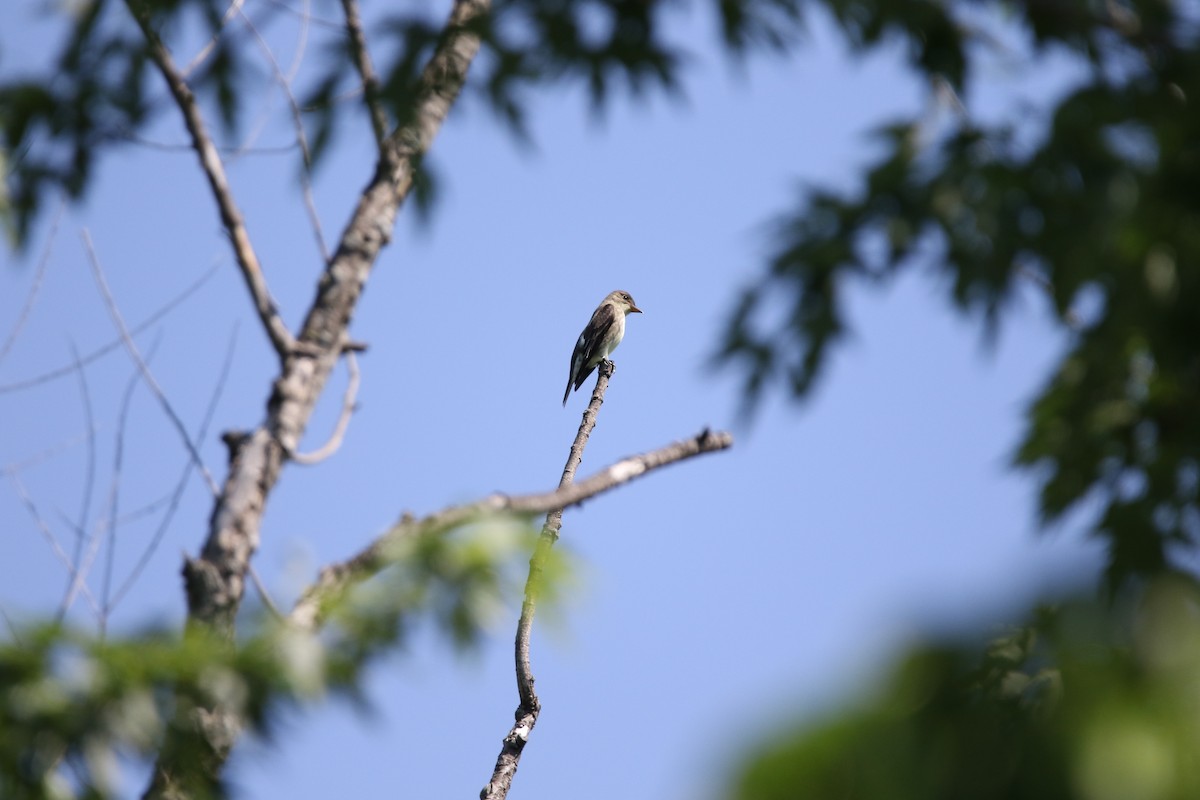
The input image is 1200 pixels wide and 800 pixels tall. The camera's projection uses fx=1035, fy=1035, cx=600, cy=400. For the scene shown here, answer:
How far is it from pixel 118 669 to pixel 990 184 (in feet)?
7.51

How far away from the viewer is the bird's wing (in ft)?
44.8

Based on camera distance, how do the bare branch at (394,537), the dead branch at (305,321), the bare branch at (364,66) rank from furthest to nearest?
1. the bare branch at (364,66)
2. the dead branch at (305,321)
3. the bare branch at (394,537)

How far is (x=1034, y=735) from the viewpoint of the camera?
1.35 m

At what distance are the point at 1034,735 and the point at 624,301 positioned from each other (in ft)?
44.0

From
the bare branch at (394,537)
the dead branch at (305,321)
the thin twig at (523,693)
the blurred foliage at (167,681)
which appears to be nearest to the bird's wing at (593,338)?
the thin twig at (523,693)

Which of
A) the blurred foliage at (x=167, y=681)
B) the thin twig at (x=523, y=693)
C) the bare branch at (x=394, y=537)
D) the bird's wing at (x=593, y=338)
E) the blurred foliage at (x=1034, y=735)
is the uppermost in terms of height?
the bird's wing at (x=593, y=338)

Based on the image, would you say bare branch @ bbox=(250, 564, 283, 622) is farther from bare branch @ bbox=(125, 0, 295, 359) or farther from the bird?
the bird

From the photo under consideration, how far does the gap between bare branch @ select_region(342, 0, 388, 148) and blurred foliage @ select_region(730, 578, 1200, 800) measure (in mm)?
2295

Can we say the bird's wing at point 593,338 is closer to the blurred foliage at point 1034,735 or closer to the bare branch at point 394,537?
the bare branch at point 394,537

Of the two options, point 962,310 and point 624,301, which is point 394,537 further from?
point 624,301

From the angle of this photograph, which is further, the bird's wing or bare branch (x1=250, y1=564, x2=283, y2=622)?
the bird's wing

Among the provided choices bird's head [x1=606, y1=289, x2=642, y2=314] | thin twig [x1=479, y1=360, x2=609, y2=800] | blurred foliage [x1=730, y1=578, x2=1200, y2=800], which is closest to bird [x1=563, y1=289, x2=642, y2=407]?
bird's head [x1=606, y1=289, x2=642, y2=314]

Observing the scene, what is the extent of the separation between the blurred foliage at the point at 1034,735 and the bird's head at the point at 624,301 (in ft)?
42.5

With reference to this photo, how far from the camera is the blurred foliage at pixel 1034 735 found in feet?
3.81
